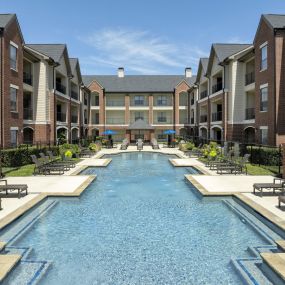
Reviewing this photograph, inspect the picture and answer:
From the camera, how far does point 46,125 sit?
104ft

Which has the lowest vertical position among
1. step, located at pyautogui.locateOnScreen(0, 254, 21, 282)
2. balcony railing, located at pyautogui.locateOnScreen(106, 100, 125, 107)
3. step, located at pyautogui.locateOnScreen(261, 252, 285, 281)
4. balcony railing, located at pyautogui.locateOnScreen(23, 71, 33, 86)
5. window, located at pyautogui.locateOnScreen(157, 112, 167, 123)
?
step, located at pyautogui.locateOnScreen(0, 254, 21, 282)

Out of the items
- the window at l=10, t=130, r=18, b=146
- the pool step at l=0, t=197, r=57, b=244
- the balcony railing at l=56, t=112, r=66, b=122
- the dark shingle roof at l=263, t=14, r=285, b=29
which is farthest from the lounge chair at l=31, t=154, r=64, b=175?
the balcony railing at l=56, t=112, r=66, b=122

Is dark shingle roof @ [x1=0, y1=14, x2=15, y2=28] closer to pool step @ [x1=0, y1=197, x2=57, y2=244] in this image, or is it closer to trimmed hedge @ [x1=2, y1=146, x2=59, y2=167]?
trimmed hedge @ [x1=2, y1=146, x2=59, y2=167]

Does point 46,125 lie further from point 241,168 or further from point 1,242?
point 1,242

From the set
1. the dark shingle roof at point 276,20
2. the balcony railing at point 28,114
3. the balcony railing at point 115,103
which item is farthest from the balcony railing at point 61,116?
the dark shingle roof at point 276,20

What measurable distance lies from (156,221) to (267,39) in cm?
2044

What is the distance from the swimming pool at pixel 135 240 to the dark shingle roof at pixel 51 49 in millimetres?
25187

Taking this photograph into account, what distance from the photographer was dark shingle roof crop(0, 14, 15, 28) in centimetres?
2447

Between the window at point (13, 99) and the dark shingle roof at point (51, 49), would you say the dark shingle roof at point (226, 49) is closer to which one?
the dark shingle roof at point (51, 49)

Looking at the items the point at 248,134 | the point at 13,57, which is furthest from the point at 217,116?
the point at 13,57

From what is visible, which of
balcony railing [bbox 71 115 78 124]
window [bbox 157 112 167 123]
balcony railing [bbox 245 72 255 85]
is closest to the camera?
balcony railing [bbox 245 72 255 85]

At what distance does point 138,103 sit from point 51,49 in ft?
89.6

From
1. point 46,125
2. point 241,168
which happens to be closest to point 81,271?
point 241,168

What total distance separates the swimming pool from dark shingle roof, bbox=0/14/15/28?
17205mm
